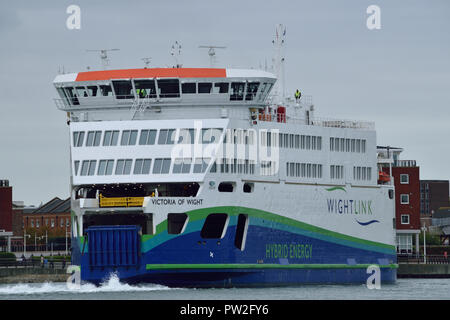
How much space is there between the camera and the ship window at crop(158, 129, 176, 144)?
49.4 meters

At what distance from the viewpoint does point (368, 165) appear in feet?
193

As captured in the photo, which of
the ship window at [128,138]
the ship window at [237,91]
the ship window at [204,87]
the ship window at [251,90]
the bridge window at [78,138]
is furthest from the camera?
the ship window at [251,90]

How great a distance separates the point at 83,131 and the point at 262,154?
7536 millimetres

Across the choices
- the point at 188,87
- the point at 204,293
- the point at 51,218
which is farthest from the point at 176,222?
the point at 51,218

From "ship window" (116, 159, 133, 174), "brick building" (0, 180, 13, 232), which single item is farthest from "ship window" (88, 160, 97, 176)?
"brick building" (0, 180, 13, 232)

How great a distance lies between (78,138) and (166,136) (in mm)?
3941

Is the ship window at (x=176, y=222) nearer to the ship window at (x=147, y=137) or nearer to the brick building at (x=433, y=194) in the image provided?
the ship window at (x=147, y=137)

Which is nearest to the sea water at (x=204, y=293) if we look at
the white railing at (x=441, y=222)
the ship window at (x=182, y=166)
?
the ship window at (x=182, y=166)

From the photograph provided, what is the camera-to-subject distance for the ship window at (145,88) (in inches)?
2029

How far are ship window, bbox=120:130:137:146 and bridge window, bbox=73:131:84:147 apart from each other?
1896 mm

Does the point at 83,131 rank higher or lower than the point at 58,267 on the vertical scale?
higher

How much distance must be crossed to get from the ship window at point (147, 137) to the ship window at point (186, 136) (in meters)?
1.09
